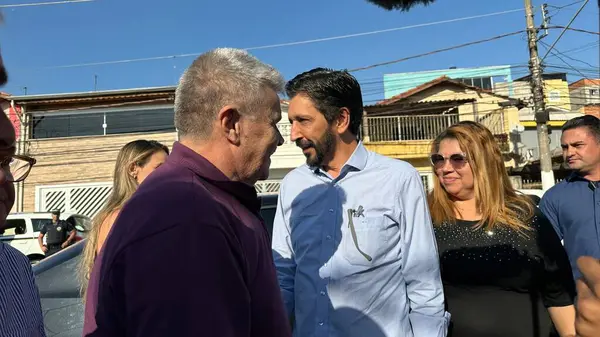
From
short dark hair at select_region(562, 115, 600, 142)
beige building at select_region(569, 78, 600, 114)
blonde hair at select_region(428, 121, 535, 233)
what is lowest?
blonde hair at select_region(428, 121, 535, 233)

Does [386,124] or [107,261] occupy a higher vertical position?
[386,124]

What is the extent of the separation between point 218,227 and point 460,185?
6.14 ft

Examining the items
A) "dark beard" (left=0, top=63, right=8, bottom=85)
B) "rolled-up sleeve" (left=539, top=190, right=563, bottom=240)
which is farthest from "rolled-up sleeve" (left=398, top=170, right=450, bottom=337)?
"rolled-up sleeve" (left=539, top=190, right=563, bottom=240)

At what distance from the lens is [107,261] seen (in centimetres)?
107

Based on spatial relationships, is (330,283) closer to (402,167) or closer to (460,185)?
(402,167)

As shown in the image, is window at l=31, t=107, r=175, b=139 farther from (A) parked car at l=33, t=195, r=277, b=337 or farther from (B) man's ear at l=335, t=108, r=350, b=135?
(B) man's ear at l=335, t=108, r=350, b=135

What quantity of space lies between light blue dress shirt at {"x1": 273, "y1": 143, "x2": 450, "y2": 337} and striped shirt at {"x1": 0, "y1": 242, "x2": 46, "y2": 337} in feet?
3.52

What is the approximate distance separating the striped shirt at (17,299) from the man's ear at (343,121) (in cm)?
144

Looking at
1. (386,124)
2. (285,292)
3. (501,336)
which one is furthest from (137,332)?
(386,124)

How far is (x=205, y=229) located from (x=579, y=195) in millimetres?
3574

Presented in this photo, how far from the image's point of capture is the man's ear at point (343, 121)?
2373 mm

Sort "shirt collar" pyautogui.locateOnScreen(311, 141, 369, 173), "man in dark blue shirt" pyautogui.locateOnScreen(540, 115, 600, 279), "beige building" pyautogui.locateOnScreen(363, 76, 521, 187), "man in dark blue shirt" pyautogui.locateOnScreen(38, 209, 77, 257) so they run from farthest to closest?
1. "beige building" pyautogui.locateOnScreen(363, 76, 521, 187)
2. "man in dark blue shirt" pyautogui.locateOnScreen(38, 209, 77, 257)
3. "man in dark blue shirt" pyautogui.locateOnScreen(540, 115, 600, 279)
4. "shirt collar" pyautogui.locateOnScreen(311, 141, 369, 173)

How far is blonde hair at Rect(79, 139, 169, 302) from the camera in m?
2.64

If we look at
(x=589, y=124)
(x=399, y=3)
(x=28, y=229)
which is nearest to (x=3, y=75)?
(x=399, y=3)
